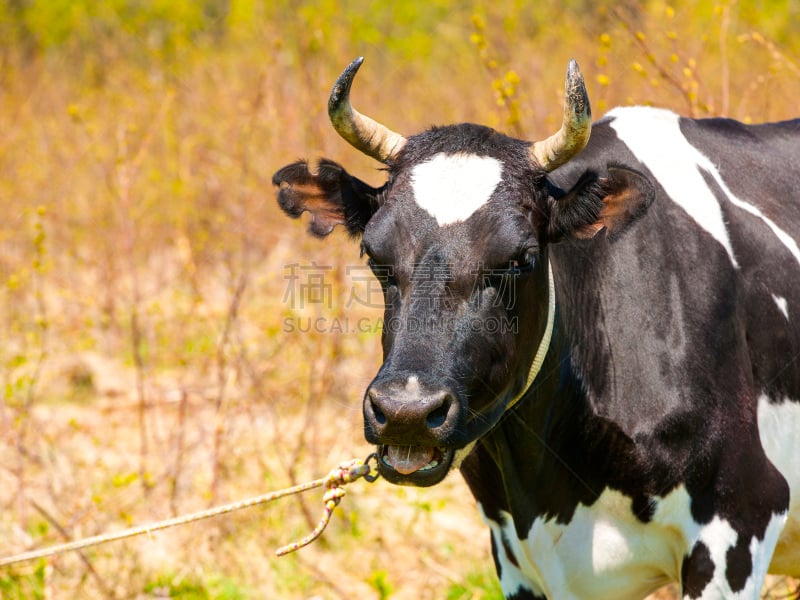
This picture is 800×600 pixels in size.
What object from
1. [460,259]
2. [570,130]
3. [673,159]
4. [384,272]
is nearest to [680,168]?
[673,159]

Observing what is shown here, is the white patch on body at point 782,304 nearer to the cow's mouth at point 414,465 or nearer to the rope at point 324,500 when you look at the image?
the cow's mouth at point 414,465

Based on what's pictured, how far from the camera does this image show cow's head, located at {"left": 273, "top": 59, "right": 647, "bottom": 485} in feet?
9.17

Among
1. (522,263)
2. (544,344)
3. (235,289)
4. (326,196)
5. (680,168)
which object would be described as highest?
(680,168)

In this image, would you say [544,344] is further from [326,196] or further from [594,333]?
[326,196]

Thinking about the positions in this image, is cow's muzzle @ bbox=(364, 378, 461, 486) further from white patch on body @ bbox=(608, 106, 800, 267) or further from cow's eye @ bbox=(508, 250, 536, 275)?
white patch on body @ bbox=(608, 106, 800, 267)

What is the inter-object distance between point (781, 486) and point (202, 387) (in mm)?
3891

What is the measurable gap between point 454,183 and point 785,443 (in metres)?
1.49

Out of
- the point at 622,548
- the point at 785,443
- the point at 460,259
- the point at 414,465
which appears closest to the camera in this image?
the point at 414,465

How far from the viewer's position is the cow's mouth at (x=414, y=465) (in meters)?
2.85

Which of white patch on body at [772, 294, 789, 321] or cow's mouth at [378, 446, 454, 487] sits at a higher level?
white patch on body at [772, 294, 789, 321]

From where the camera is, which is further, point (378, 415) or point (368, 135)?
point (368, 135)

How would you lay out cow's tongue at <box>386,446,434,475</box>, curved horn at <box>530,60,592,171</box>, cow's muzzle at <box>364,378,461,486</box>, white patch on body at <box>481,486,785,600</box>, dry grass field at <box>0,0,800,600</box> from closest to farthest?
cow's muzzle at <box>364,378,461,486</box>
cow's tongue at <box>386,446,434,475</box>
curved horn at <box>530,60,592,171</box>
white patch on body at <box>481,486,785,600</box>
dry grass field at <box>0,0,800,600</box>

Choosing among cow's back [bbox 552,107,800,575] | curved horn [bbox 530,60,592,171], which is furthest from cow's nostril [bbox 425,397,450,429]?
curved horn [bbox 530,60,592,171]

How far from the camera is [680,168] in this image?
141 inches
